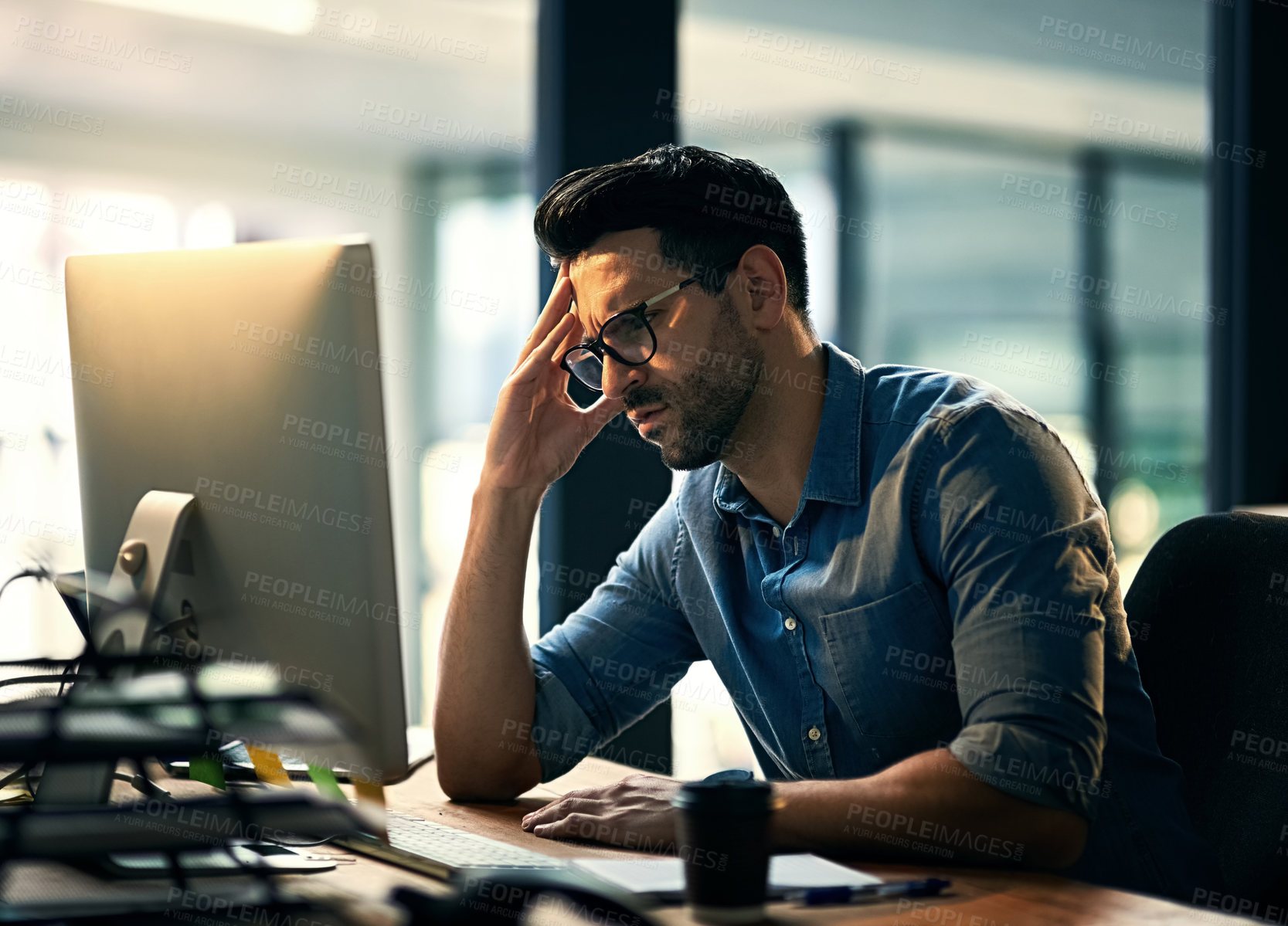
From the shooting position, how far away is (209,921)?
Result: 84cm

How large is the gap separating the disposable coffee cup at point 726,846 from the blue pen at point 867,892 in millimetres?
49

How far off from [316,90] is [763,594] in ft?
13.5

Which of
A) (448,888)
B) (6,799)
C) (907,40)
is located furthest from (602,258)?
(907,40)

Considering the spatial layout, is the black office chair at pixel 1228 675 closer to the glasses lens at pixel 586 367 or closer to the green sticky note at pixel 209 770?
the glasses lens at pixel 586 367

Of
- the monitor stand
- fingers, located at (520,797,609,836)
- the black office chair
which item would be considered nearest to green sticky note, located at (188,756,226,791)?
the monitor stand

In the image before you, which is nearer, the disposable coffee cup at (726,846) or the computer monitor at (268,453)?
the disposable coffee cup at (726,846)

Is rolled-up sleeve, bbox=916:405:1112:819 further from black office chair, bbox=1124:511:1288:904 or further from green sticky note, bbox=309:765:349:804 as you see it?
green sticky note, bbox=309:765:349:804

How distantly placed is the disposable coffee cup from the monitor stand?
Answer: 1.25 ft

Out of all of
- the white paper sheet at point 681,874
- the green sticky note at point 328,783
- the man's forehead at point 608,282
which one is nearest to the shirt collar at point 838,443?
the man's forehead at point 608,282

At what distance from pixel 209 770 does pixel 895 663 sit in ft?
2.45

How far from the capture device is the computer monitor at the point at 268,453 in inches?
38.4

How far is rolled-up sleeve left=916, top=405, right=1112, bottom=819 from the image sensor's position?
1054mm

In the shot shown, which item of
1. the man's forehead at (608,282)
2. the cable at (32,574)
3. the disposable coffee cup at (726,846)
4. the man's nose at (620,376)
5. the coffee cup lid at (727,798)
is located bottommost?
the disposable coffee cup at (726,846)

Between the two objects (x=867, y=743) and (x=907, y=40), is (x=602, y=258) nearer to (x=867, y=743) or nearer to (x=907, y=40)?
(x=867, y=743)
